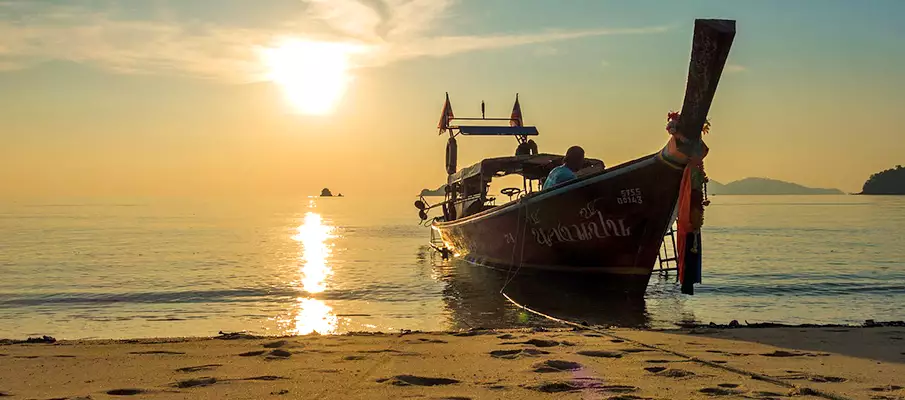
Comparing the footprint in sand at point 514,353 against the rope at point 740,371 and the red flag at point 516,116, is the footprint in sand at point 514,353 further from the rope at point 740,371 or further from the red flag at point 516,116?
the red flag at point 516,116

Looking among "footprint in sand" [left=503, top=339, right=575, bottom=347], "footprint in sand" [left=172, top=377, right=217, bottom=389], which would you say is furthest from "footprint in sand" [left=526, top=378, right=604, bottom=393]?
"footprint in sand" [left=172, top=377, right=217, bottom=389]

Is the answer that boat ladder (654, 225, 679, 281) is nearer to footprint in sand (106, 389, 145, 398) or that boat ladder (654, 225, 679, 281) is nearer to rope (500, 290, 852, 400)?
rope (500, 290, 852, 400)

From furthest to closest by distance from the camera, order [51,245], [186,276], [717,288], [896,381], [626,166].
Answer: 1. [51,245]
2. [186,276]
3. [717,288]
4. [626,166]
5. [896,381]

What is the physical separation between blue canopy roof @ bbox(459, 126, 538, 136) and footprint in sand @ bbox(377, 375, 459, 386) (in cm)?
1740

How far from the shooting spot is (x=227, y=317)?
1388 centimetres

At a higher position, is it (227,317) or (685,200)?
(685,200)

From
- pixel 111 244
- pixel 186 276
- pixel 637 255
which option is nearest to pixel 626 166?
pixel 637 255

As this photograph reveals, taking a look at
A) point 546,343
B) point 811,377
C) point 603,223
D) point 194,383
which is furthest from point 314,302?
point 811,377

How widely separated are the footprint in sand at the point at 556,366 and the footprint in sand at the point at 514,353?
0.47 metres

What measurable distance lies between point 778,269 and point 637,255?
35.9 ft

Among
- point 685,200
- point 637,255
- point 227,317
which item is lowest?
point 227,317

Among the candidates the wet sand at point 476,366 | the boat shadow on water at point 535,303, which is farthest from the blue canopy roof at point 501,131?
the wet sand at point 476,366

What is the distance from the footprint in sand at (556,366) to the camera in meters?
6.53

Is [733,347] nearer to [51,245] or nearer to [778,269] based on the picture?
[778,269]
